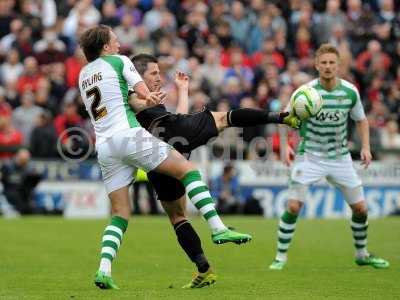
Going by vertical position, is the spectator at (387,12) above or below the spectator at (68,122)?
above

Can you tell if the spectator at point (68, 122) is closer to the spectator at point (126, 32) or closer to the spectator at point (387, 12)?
the spectator at point (126, 32)

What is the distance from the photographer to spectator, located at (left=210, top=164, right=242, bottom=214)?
2134cm

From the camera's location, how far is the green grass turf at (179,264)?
9.34m

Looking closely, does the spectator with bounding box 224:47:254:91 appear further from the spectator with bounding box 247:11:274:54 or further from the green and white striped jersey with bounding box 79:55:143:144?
the green and white striped jersey with bounding box 79:55:143:144

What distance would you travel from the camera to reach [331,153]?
1196 centimetres

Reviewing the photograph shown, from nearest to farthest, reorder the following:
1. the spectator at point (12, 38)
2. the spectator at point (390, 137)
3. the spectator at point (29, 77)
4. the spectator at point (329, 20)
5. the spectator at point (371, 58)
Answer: the spectator at point (29, 77) → the spectator at point (390, 137) → the spectator at point (12, 38) → the spectator at point (371, 58) → the spectator at point (329, 20)

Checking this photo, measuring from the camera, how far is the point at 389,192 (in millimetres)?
21703

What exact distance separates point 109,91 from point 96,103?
0.18m

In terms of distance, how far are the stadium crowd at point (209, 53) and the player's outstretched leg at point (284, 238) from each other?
9036 mm

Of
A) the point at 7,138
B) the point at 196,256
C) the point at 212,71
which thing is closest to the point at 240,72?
the point at 212,71

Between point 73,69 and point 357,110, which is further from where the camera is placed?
point 73,69

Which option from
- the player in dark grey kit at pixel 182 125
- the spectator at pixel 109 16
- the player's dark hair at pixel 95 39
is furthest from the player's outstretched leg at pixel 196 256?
the spectator at pixel 109 16

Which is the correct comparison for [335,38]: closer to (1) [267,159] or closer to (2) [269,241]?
(1) [267,159]

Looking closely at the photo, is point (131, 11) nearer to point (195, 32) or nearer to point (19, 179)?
point (195, 32)
